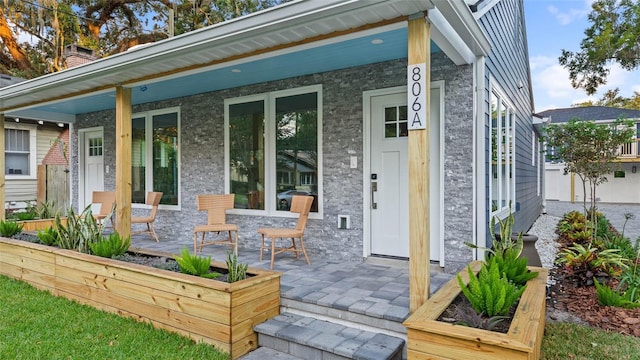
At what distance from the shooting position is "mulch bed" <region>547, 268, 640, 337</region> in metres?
3.13

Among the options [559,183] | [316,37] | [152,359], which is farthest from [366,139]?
[559,183]

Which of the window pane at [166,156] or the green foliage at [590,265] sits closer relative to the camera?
the green foliage at [590,265]

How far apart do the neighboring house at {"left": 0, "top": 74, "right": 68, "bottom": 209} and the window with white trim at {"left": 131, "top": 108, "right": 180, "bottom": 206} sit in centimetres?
595

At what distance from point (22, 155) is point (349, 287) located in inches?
464

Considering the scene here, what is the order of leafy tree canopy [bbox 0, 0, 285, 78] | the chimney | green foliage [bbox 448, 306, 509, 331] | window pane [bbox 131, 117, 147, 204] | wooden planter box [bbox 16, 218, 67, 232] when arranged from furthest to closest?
leafy tree canopy [bbox 0, 0, 285, 78]
the chimney
window pane [bbox 131, 117, 147, 204]
wooden planter box [bbox 16, 218, 67, 232]
green foliage [bbox 448, 306, 509, 331]

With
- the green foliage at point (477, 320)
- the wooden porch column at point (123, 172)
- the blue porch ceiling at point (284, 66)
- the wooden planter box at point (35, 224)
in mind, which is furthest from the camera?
the wooden planter box at point (35, 224)

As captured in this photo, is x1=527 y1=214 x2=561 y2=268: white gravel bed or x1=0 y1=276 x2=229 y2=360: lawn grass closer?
x1=0 y1=276 x2=229 y2=360: lawn grass

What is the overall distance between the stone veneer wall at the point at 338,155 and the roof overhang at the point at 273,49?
193mm

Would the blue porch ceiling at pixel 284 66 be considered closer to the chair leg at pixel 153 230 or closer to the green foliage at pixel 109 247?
the green foliage at pixel 109 247

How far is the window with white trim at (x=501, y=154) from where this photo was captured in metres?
5.04

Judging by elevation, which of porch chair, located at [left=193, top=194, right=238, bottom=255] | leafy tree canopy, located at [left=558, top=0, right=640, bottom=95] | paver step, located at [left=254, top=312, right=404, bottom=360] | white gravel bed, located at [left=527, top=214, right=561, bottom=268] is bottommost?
white gravel bed, located at [left=527, top=214, right=561, bottom=268]

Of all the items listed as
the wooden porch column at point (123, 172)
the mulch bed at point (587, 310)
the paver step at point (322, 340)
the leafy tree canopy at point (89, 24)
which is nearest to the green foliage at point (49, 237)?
the wooden porch column at point (123, 172)

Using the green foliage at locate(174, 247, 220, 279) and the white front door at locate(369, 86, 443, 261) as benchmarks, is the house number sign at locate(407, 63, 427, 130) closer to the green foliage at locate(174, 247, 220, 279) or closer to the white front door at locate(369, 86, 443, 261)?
the white front door at locate(369, 86, 443, 261)

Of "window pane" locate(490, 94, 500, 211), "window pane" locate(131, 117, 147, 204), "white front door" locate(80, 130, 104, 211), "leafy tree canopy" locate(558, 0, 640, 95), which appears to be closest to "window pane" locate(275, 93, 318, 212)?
"window pane" locate(490, 94, 500, 211)
